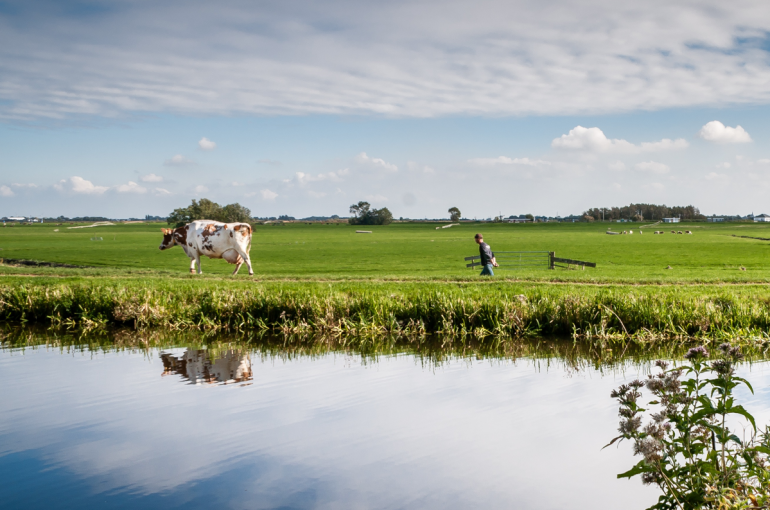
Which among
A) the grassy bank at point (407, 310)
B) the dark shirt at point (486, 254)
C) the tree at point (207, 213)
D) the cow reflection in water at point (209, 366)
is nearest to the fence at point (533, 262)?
the dark shirt at point (486, 254)

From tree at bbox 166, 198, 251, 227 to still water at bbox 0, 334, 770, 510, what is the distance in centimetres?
11940

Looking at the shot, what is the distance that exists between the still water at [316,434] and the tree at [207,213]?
11940 centimetres

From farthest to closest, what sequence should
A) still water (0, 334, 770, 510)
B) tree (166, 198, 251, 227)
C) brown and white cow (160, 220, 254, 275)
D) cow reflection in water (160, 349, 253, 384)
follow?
tree (166, 198, 251, 227), brown and white cow (160, 220, 254, 275), cow reflection in water (160, 349, 253, 384), still water (0, 334, 770, 510)

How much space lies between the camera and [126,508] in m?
7.61

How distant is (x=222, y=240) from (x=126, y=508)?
28327 millimetres

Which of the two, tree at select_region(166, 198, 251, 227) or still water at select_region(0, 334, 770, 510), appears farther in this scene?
tree at select_region(166, 198, 251, 227)

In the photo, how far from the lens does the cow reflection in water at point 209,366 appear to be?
45.5 ft

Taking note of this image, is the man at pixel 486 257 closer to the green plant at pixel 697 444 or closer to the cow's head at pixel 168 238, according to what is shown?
the cow's head at pixel 168 238

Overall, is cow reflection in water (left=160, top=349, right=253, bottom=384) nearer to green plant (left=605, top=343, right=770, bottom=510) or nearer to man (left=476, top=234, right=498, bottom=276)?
green plant (left=605, top=343, right=770, bottom=510)

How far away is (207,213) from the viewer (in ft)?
490

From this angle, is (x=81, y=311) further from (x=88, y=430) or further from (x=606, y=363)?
(x=606, y=363)

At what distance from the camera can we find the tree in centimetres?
13850

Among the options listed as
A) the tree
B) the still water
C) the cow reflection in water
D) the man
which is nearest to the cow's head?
the man

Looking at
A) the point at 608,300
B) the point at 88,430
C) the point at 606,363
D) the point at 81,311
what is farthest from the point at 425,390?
the point at 81,311
